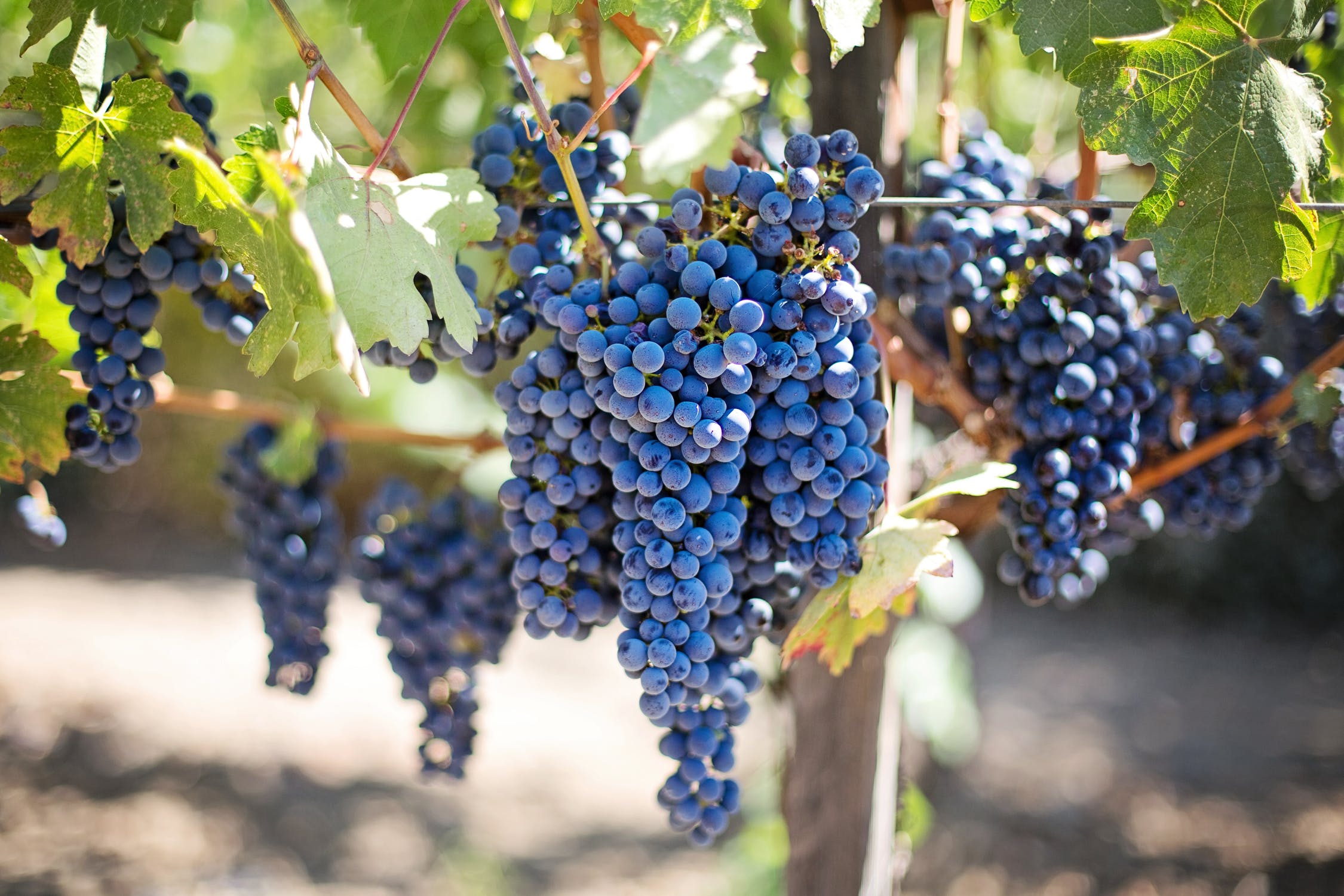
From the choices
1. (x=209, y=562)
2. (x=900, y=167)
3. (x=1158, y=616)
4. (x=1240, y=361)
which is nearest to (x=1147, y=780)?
(x=1158, y=616)

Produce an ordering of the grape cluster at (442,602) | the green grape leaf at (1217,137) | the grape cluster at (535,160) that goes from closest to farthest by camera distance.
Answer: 1. the green grape leaf at (1217,137)
2. the grape cluster at (535,160)
3. the grape cluster at (442,602)

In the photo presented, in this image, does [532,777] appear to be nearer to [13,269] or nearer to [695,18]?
[13,269]

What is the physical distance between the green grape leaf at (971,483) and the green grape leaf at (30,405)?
→ 0.99m

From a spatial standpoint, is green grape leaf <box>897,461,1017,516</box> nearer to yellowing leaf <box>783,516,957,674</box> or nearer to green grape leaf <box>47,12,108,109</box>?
yellowing leaf <box>783,516,957,674</box>

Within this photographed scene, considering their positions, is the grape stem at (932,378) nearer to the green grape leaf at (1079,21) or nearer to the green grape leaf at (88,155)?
the green grape leaf at (1079,21)

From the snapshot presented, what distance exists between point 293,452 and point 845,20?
3.73 ft

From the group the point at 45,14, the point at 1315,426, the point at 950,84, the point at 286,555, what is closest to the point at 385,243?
the point at 45,14

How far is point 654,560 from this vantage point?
821 mm

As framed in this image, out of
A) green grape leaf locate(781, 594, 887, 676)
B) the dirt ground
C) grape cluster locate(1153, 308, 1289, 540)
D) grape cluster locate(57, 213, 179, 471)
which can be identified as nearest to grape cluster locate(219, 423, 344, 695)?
grape cluster locate(57, 213, 179, 471)

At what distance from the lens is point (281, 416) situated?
1506 mm

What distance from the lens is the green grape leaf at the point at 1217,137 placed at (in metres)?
0.85

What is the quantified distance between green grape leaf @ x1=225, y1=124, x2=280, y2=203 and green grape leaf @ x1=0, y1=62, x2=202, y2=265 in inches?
Result: 5.1

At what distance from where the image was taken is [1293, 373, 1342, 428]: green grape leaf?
1145 mm

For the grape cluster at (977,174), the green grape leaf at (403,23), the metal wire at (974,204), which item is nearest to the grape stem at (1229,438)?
the metal wire at (974,204)
